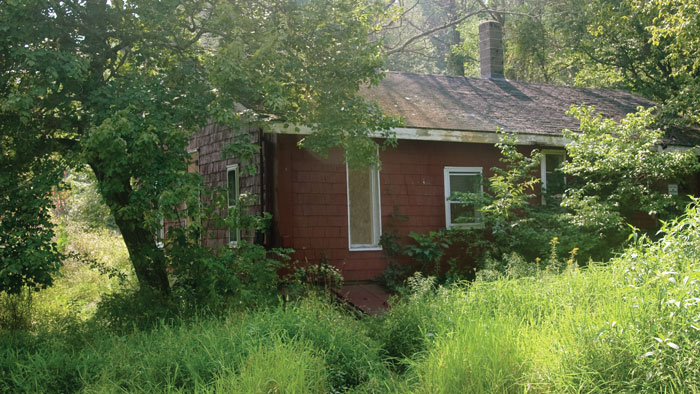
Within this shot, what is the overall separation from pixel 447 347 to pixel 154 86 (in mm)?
5564

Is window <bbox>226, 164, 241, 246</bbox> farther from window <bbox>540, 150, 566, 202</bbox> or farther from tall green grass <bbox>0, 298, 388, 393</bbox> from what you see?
window <bbox>540, 150, 566, 202</bbox>

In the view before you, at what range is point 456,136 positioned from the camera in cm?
1209

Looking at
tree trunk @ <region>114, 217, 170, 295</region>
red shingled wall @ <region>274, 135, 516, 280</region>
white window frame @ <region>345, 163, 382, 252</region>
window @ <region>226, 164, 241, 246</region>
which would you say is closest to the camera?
tree trunk @ <region>114, 217, 170, 295</region>

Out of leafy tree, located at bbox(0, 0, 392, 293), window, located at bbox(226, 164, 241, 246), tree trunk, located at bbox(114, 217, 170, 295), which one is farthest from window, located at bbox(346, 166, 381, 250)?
tree trunk, located at bbox(114, 217, 170, 295)

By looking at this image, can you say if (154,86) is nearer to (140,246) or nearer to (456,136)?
(140,246)

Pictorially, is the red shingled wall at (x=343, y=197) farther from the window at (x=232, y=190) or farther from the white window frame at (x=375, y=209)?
the window at (x=232, y=190)

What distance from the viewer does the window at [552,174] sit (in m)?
13.5

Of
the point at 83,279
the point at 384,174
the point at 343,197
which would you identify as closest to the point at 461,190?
the point at 384,174

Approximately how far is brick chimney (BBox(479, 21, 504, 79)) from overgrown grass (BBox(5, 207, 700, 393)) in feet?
35.7

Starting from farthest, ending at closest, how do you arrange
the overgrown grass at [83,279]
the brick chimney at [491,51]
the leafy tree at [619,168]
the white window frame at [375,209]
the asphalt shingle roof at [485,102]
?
the brick chimney at [491,51]
the asphalt shingle roof at [485,102]
the white window frame at [375,209]
the leafy tree at [619,168]
the overgrown grass at [83,279]

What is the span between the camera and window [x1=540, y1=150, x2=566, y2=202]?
531 inches

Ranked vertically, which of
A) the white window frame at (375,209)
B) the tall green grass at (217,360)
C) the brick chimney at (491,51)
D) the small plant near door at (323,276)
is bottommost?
the tall green grass at (217,360)

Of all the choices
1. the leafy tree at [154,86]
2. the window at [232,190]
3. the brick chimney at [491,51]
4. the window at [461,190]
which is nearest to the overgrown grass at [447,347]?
the leafy tree at [154,86]

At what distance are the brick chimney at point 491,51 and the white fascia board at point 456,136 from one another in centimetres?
527
